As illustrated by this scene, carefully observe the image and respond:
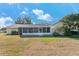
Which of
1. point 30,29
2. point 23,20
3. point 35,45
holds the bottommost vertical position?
point 35,45

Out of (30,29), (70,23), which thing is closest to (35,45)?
(30,29)

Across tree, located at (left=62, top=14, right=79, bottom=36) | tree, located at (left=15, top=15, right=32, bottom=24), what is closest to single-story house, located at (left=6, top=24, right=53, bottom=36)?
tree, located at (left=15, top=15, right=32, bottom=24)

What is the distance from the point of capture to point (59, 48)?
15550 centimetres

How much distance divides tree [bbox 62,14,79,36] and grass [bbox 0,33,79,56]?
0.13 m

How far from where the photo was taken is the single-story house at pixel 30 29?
156m

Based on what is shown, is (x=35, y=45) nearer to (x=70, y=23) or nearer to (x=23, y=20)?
(x=23, y=20)

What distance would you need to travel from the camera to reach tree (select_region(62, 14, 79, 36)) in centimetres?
15550

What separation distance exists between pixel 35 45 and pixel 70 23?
1.93ft

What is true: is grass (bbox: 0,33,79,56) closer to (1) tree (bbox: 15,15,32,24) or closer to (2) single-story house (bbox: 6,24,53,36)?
(2) single-story house (bbox: 6,24,53,36)

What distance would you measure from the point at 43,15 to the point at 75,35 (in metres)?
0.54

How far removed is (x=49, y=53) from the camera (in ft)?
510

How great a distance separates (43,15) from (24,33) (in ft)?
1.22

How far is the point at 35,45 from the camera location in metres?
156

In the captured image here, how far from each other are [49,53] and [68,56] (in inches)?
10.8
